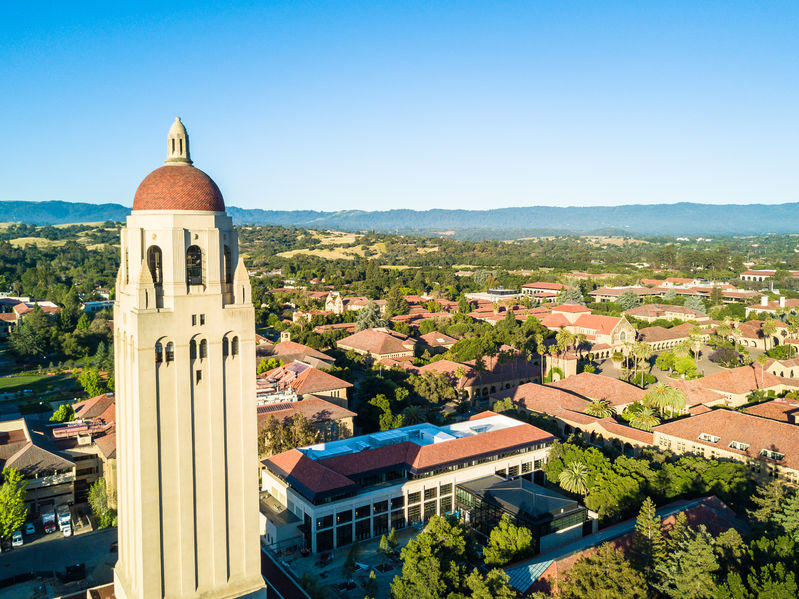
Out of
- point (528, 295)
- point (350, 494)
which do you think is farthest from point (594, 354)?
point (350, 494)

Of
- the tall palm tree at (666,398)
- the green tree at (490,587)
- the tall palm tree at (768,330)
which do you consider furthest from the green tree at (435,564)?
the tall palm tree at (768,330)

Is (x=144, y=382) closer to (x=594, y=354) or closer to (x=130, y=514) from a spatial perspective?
(x=130, y=514)

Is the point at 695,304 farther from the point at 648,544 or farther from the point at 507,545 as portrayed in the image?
the point at 507,545

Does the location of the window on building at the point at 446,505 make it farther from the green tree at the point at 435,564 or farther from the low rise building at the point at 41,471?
the low rise building at the point at 41,471

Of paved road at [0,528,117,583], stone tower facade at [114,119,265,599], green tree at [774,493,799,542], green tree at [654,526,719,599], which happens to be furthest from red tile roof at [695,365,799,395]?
paved road at [0,528,117,583]

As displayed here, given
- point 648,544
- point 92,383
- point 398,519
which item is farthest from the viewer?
point 92,383

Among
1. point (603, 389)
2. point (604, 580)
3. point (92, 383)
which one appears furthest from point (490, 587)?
point (92, 383)
